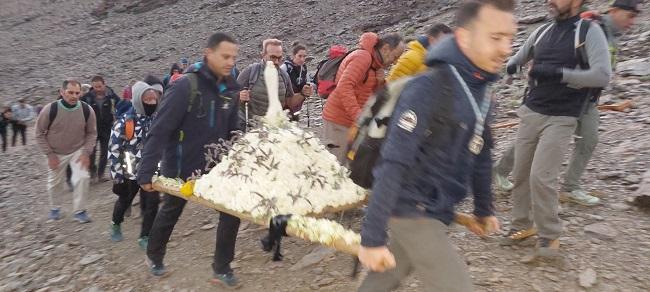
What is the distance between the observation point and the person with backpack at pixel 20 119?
15.6m

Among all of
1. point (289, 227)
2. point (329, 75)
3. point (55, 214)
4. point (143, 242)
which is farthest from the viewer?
point (55, 214)

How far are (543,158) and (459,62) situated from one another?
2.24m

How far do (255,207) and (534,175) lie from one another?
2491 mm

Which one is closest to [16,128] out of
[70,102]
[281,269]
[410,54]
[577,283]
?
[70,102]

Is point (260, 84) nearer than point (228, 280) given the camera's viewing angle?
No

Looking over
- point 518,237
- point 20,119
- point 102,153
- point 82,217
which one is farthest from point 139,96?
point 20,119

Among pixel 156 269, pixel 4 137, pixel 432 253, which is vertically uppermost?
pixel 432 253

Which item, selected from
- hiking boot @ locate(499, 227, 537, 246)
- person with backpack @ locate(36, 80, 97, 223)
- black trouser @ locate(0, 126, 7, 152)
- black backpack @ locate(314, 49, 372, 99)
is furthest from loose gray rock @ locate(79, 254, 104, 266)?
black trouser @ locate(0, 126, 7, 152)

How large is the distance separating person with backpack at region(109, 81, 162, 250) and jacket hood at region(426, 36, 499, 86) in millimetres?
5172

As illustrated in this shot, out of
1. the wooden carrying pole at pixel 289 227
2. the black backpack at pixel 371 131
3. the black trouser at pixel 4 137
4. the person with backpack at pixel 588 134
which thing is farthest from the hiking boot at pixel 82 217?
the black trouser at pixel 4 137

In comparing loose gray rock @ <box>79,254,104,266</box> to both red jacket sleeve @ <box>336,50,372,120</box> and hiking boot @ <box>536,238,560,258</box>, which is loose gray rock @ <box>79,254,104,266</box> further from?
hiking boot @ <box>536,238,560,258</box>

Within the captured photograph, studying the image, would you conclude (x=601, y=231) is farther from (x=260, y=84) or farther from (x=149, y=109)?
(x=149, y=109)

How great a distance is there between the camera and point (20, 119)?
16.8 metres

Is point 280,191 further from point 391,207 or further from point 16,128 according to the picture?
point 16,128
